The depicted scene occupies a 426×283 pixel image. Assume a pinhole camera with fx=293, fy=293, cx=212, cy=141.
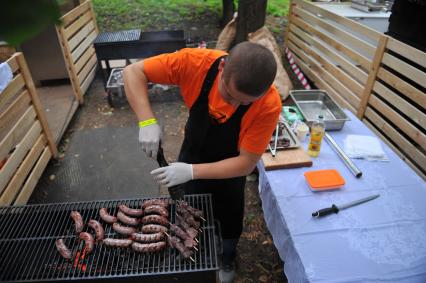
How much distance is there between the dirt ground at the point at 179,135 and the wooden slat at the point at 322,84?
0.33 metres

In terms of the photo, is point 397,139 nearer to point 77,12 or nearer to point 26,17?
point 26,17

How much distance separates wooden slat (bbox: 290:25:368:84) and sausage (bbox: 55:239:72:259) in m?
4.55

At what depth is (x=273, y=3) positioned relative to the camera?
1245 centimetres

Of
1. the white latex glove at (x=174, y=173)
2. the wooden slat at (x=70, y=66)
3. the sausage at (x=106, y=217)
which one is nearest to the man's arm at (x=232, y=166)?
the white latex glove at (x=174, y=173)

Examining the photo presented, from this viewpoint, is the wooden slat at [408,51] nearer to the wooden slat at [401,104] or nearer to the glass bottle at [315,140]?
the wooden slat at [401,104]

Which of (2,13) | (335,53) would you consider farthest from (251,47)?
(335,53)

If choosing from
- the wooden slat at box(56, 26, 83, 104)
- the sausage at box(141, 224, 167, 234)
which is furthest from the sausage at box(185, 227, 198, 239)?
the wooden slat at box(56, 26, 83, 104)

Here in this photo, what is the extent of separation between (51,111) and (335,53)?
5.66 meters

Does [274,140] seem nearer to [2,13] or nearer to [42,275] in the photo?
[42,275]

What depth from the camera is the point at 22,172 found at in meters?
3.70

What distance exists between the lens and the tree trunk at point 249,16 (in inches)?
240

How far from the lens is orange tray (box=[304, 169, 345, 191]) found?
9.00 feet

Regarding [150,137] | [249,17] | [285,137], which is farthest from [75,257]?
[249,17]

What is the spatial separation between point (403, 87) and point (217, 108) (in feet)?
9.63
